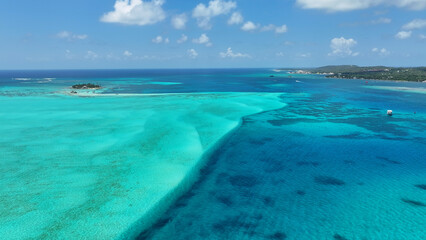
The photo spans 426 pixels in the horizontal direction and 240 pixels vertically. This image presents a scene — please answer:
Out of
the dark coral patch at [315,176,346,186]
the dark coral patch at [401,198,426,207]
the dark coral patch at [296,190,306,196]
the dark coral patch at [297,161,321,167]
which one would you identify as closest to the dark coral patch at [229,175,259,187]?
the dark coral patch at [296,190,306,196]

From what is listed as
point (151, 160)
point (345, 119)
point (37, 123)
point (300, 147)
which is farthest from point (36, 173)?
point (345, 119)

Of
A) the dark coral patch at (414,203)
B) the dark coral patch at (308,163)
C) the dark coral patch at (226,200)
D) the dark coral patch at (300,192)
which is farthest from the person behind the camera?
the dark coral patch at (308,163)

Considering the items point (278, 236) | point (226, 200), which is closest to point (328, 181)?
point (278, 236)

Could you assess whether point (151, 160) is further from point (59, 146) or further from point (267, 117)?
point (267, 117)

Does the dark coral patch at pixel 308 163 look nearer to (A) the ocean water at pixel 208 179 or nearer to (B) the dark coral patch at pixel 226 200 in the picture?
(A) the ocean water at pixel 208 179

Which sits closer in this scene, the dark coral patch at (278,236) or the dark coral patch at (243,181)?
the dark coral patch at (278,236)

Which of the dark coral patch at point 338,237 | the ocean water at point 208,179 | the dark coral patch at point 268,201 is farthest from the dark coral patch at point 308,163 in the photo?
the dark coral patch at point 338,237

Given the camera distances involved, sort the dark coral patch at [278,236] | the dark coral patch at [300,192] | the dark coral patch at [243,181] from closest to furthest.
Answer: the dark coral patch at [278,236] → the dark coral patch at [300,192] → the dark coral patch at [243,181]
